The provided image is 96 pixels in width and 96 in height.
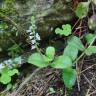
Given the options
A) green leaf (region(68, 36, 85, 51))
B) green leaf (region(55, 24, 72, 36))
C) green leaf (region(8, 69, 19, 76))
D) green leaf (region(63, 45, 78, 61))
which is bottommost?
green leaf (region(8, 69, 19, 76))

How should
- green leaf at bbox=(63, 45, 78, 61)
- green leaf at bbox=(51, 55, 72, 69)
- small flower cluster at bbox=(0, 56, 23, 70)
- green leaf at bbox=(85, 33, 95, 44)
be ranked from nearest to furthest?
Result: green leaf at bbox=(51, 55, 72, 69)
green leaf at bbox=(63, 45, 78, 61)
green leaf at bbox=(85, 33, 95, 44)
small flower cluster at bbox=(0, 56, 23, 70)

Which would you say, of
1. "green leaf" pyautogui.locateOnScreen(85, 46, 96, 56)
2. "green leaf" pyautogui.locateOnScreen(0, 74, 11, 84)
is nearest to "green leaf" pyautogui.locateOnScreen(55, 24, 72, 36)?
"green leaf" pyautogui.locateOnScreen(85, 46, 96, 56)

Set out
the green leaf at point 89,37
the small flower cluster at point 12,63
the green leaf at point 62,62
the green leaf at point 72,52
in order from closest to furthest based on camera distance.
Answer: the green leaf at point 62,62, the green leaf at point 72,52, the green leaf at point 89,37, the small flower cluster at point 12,63

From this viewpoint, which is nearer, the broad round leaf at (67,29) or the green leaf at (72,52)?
the green leaf at (72,52)

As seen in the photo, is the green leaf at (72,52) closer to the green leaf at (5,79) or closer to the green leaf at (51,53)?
the green leaf at (51,53)

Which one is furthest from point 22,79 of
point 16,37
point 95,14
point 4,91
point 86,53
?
point 95,14

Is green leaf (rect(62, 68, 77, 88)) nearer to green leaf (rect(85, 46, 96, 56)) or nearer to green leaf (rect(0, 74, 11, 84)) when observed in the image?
green leaf (rect(85, 46, 96, 56))

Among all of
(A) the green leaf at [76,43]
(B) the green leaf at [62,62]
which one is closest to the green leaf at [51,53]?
(B) the green leaf at [62,62]
